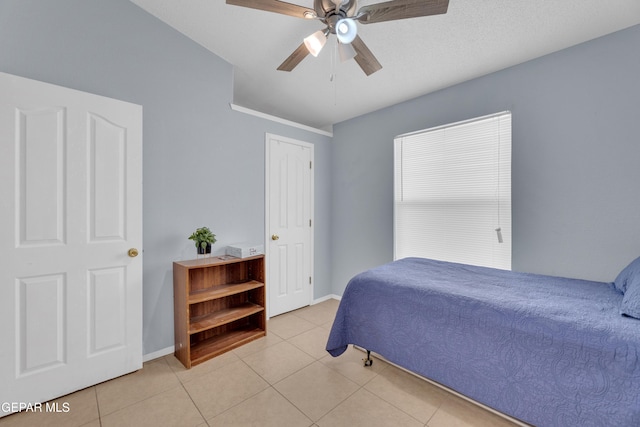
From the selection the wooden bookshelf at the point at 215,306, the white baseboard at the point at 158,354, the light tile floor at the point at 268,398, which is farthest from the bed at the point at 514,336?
the white baseboard at the point at 158,354

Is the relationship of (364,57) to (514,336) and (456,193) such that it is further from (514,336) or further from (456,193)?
(514,336)

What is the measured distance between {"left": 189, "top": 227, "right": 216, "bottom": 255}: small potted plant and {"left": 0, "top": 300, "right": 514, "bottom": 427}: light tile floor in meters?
0.96

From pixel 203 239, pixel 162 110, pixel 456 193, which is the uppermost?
pixel 162 110

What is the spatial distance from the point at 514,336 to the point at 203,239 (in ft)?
7.63

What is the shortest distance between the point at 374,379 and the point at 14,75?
3160 millimetres

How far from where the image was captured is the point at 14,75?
1.61 metres

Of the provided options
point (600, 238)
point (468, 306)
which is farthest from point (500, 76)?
point (468, 306)

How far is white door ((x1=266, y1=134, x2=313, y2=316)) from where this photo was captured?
120 inches

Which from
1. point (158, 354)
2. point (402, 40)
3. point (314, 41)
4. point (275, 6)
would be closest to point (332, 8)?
point (314, 41)

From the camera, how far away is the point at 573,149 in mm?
2002

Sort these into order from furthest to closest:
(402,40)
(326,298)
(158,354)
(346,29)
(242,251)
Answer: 1. (326,298)
2. (242,251)
3. (158,354)
4. (402,40)
5. (346,29)

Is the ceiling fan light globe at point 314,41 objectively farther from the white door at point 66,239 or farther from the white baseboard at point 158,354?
the white baseboard at point 158,354

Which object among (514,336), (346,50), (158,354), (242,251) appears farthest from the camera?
(242,251)

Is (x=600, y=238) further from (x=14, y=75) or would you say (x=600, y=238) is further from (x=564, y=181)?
(x=14, y=75)
